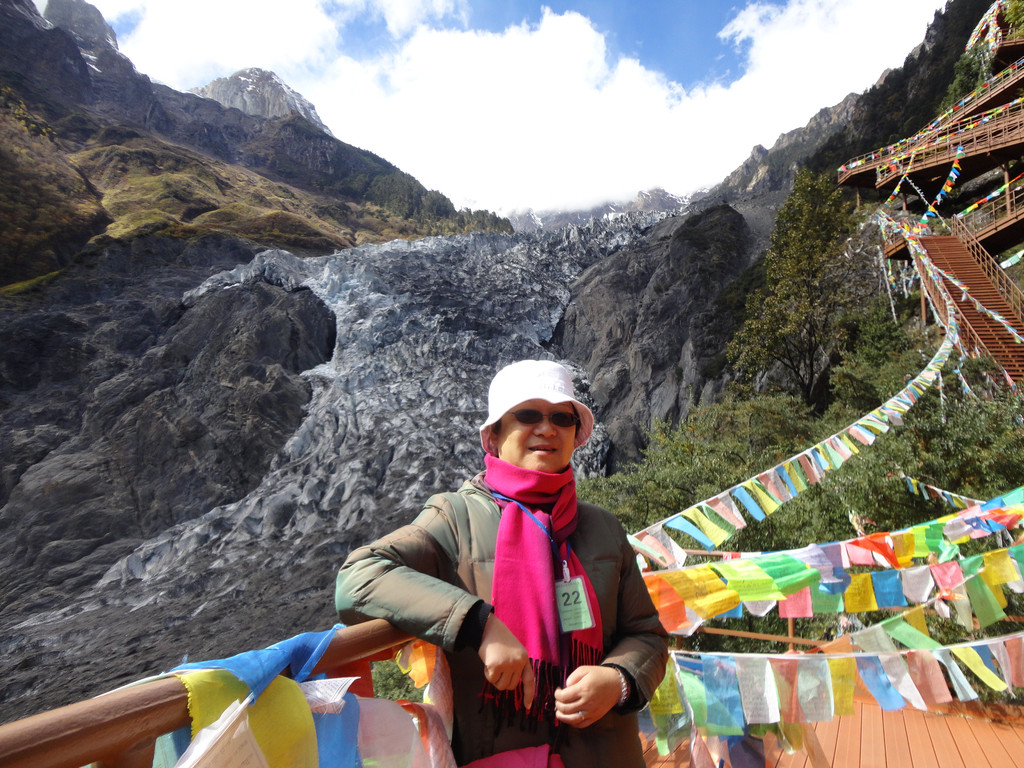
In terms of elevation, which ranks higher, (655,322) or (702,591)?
(655,322)

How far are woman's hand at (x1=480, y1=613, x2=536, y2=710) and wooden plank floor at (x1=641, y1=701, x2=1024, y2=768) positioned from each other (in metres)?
2.42

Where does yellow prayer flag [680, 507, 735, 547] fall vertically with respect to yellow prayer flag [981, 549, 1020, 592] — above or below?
above

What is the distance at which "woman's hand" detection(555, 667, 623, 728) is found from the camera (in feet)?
3.64

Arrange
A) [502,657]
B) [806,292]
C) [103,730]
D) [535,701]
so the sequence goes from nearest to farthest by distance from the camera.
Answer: [103,730]
[502,657]
[535,701]
[806,292]

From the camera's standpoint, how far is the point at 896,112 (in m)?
29.4

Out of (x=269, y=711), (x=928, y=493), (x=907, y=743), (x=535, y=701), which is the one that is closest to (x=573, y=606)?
(x=535, y=701)

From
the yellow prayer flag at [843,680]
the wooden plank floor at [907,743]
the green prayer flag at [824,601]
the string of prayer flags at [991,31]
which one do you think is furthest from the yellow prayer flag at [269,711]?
the string of prayer flags at [991,31]

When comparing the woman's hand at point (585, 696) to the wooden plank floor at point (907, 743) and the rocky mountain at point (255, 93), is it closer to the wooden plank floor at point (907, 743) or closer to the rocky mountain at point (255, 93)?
the wooden plank floor at point (907, 743)

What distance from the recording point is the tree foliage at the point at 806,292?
13641 millimetres

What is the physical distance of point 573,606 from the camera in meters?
1.26

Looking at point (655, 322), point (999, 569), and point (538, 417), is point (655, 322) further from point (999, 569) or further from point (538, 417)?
point (538, 417)

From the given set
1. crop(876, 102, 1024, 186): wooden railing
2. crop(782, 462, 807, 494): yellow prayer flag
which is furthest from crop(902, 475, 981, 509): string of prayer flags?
crop(876, 102, 1024, 186): wooden railing

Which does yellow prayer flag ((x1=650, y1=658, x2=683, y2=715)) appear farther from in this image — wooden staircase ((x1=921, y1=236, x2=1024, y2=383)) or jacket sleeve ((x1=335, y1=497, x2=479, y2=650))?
wooden staircase ((x1=921, y1=236, x2=1024, y2=383))

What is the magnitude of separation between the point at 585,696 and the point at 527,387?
2.46 ft
